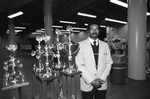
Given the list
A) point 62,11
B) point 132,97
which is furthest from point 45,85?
point 62,11

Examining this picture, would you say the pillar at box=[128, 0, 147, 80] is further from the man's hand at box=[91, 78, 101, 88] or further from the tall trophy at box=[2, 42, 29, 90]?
the tall trophy at box=[2, 42, 29, 90]

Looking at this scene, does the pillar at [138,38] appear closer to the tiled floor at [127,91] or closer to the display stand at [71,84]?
the tiled floor at [127,91]

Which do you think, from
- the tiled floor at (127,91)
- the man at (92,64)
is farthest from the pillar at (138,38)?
the man at (92,64)

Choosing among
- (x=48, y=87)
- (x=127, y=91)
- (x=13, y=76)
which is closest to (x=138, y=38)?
(x=127, y=91)

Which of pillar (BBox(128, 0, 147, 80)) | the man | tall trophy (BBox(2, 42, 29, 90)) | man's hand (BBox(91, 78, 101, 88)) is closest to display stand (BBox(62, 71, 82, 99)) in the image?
the man

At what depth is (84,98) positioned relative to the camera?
1.67 m

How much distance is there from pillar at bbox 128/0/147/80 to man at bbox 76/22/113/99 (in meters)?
2.61

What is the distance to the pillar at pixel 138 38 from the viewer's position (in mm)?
3719

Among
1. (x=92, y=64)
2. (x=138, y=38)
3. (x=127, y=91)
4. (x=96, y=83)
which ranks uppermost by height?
→ (x=138, y=38)

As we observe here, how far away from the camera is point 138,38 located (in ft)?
12.3

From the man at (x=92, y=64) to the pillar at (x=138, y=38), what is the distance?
261 cm

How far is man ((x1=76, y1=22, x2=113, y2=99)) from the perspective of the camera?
153 centimetres

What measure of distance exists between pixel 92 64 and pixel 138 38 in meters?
2.90

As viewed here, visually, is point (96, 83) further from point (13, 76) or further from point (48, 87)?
point (13, 76)
